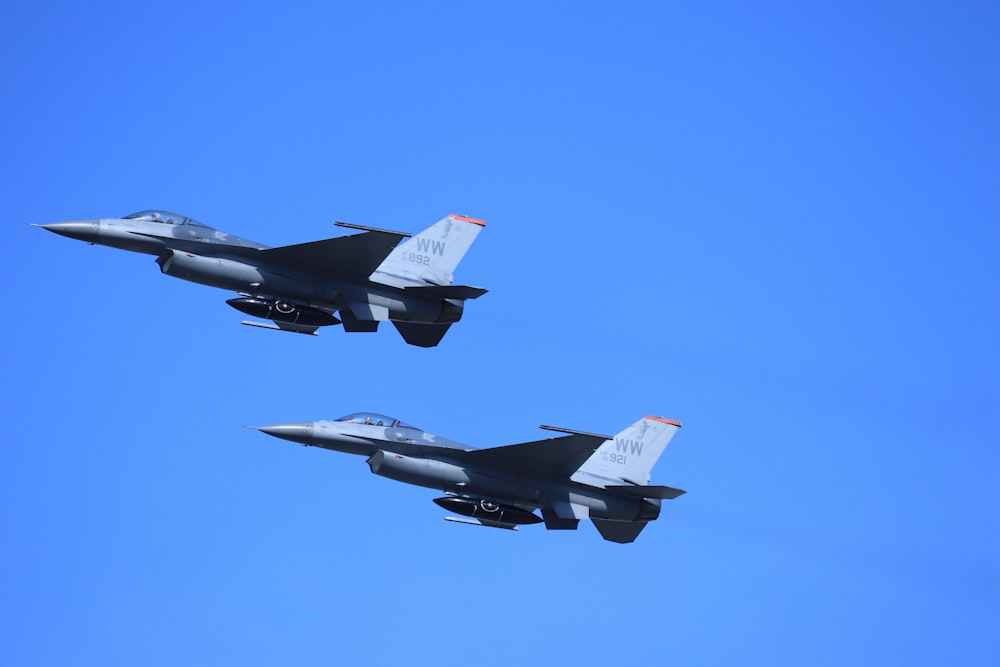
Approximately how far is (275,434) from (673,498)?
1288 cm

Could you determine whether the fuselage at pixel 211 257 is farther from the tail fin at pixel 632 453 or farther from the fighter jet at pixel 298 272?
the tail fin at pixel 632 453

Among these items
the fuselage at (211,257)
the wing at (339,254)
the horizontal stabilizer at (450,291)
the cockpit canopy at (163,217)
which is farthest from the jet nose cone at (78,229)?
the horizontal stabilizer at (450,291)

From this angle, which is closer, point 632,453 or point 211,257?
point 211,257

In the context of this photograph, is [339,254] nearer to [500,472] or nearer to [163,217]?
[163,217]

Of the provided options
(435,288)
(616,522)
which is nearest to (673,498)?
(616,522)

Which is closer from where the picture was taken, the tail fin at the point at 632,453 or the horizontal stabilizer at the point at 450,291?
the horizontal stabilizer at the point at 450,291

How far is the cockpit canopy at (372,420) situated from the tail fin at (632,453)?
19.6 ft

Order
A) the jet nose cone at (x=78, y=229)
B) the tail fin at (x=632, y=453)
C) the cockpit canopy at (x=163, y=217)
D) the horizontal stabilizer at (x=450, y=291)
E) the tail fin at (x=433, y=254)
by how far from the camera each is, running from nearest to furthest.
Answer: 1. the jet nose cone at (x=78, y=229)
2. the cockpit canopy at (x=163, y=217)
3. the horizontal stabilizer at (x=450, y=291)
4. the tail fin at (x=632, y=453)
5. the tail fin at (x=433, y=254)

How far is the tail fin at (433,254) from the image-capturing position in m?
56.2

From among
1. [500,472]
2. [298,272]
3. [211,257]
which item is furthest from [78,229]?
[500,472]

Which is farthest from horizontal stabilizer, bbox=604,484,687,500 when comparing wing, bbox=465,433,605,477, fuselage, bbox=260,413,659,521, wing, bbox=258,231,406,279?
wing, bbox=258,231,406,279

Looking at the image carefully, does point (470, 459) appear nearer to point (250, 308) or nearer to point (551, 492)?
point (551, 492)

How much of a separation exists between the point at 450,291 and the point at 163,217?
9457 mm

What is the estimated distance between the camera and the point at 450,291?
55.2 metres
